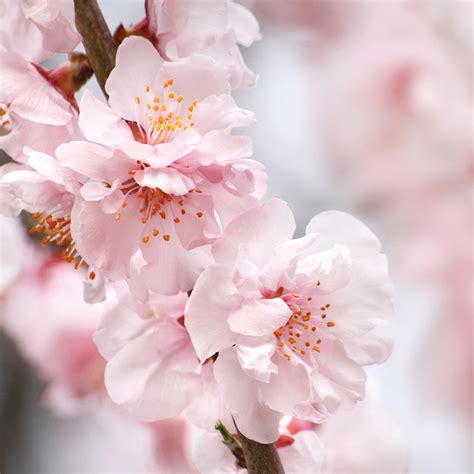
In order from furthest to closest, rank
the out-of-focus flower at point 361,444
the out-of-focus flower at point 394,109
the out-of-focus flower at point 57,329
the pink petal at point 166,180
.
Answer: the out-of-focus flower at point 57,329
the out-of-focus flower at point 394,109
the out-of-focus flower at point 361,444
the pink petal at point 166,180

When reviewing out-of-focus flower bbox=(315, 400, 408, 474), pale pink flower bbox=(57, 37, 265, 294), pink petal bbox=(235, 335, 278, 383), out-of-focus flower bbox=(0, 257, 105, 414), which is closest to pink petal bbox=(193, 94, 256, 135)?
pale pink flower bbox=(57, 37, 265, 294)

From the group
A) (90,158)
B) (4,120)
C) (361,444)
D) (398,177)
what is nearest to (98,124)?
(90,158)

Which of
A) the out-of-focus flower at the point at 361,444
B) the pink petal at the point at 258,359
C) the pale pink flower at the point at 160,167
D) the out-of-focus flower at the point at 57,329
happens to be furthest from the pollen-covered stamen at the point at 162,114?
the out-of-focus flower at the point at 57,329

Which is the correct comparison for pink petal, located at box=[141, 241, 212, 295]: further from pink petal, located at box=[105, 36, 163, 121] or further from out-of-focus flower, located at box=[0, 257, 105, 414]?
out-of-focus flower, located at box=[0, 257, 105, 414]

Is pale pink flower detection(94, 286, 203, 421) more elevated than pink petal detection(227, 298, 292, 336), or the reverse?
pink petal detection(227, 298, 292, 336)

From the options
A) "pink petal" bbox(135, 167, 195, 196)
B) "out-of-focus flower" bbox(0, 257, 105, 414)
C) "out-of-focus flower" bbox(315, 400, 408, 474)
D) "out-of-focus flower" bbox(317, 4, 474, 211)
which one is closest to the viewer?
"pink petal" bbox(135, 167, 195, 196)

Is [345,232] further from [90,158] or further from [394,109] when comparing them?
[394,109]

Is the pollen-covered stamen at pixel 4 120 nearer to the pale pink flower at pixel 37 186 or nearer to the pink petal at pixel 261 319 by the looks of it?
the pale pink flower at pixel 37 186
